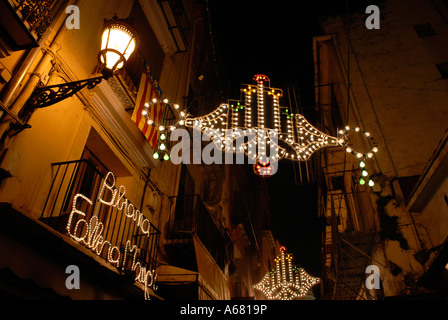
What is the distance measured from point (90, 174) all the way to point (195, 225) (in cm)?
396

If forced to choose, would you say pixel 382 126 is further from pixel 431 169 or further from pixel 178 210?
pixel 178 210

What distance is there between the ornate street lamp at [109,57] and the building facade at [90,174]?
20cm

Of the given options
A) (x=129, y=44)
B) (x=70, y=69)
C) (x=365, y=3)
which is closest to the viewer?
(x=129, y=44)

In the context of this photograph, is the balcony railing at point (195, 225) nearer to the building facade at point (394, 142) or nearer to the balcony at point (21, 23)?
the building facade at point (394, 142)

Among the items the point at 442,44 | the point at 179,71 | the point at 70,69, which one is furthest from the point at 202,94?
the point at 442,44

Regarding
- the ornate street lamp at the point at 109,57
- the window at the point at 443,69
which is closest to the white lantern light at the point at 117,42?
the ornate street lamp at the point at 109,57

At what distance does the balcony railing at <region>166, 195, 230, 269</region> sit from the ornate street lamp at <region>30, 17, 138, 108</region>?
5.59 metres

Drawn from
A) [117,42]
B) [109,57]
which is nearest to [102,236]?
[109,57]

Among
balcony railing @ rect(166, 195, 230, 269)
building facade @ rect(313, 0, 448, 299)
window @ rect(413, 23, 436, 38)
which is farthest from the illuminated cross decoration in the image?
window @ rect(413, 23, 436, 38)

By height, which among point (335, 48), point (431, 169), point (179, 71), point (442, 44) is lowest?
point (431, 169)

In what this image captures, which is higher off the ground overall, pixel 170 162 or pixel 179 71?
pixel 179 71

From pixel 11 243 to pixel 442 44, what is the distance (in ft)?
58.3

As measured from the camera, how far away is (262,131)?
765cm

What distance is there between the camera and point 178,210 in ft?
36.7
